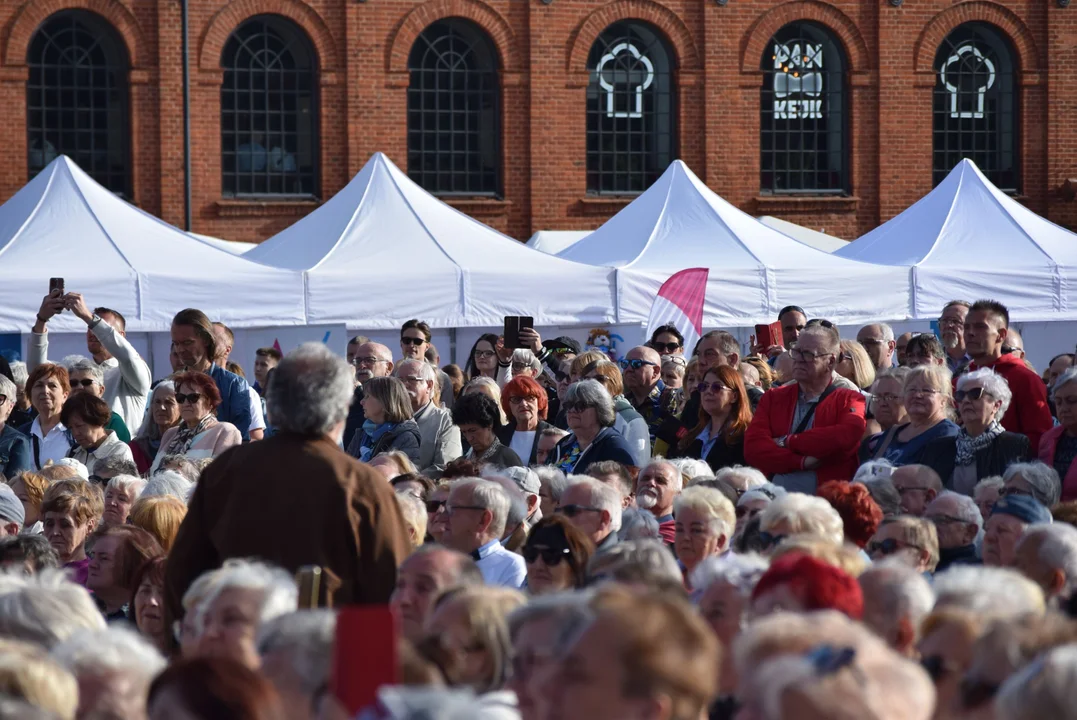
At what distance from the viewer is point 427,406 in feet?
31.6

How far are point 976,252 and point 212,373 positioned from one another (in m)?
10.2

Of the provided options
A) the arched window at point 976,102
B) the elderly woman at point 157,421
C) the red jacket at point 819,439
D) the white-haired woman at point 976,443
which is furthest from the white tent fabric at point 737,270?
the arched window at point 976,102

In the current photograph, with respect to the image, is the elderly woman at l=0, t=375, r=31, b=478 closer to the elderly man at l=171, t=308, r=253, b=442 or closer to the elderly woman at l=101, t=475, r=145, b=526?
the elderly man at l=171, t=308, r=253, b=442

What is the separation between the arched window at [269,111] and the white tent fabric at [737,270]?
320 inches

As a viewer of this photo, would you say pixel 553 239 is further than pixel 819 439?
Yes

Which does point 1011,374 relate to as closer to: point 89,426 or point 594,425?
point 594,425

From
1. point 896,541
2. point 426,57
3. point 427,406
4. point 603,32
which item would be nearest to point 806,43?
point 603,32

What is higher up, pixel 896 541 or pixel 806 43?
pixel 806 43

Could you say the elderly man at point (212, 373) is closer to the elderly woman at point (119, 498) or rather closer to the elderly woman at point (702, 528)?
the elderly woman at point (119, 498)

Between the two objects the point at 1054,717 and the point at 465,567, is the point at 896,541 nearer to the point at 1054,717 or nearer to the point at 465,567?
the point at 465,567

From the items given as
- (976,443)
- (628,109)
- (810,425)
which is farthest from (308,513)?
(628,109)

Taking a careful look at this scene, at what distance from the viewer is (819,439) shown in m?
8.50

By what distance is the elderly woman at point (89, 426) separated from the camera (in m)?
9.06

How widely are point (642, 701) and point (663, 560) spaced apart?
2236 millimetres
